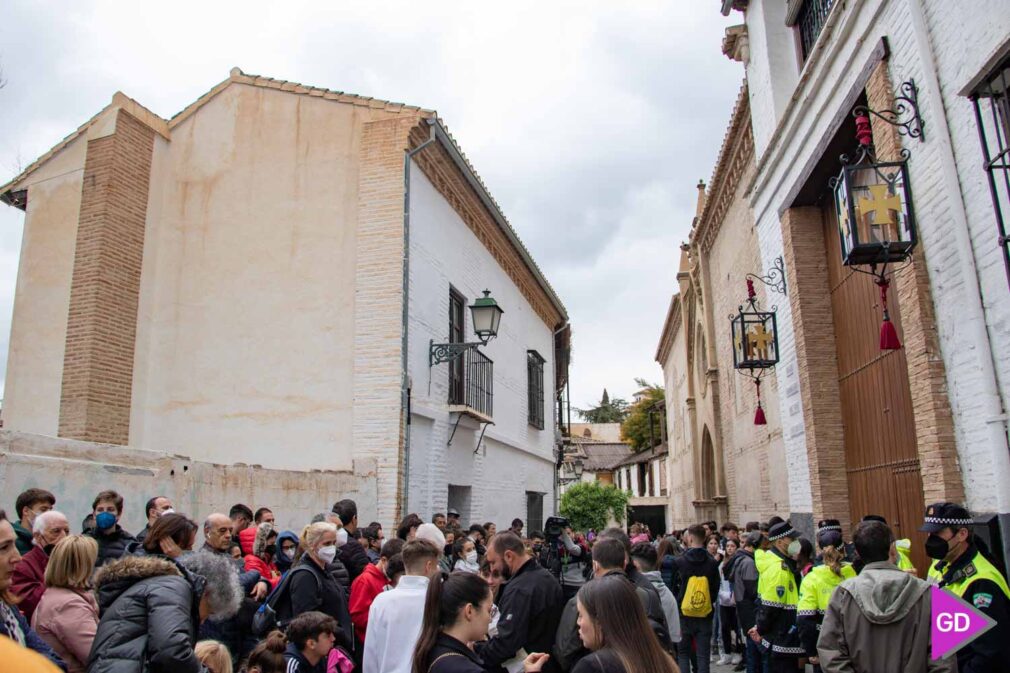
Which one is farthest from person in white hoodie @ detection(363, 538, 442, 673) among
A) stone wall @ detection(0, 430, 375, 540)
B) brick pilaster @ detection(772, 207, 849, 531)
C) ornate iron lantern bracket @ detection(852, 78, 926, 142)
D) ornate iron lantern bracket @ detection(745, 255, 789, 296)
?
ornate iron lantern bracket @ detection(745, 255, 789, 296)

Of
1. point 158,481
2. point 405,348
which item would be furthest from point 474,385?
point 158,481

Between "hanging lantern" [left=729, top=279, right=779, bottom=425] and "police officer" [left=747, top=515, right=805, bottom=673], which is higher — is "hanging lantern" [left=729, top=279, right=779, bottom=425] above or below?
above

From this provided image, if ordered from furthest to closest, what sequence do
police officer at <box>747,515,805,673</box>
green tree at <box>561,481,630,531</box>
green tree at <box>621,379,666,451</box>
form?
green tree at <box>621,379,666,451</box> < green tree at <box>561,481,630,531</box> < police officer at <box>747,515,805,673</box>

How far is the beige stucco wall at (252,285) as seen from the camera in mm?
10641

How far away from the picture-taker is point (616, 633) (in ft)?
8.60

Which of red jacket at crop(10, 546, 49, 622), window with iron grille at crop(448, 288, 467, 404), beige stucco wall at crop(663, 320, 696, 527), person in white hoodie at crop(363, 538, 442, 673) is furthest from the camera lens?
beige stucco wall at crop(663, 320, 696, 527)

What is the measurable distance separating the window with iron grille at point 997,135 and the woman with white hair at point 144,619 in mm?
5053

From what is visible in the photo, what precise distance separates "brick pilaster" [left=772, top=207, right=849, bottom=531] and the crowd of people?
9.67 ft

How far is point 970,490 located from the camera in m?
5.55

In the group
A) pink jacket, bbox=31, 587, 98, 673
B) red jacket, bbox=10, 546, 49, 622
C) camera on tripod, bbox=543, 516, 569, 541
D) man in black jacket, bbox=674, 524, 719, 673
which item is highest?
camera on tripod, bbox=543, 516, 569, 541

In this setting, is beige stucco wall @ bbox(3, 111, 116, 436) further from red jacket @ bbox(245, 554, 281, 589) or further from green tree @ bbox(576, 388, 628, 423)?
green tree @ bbox(576, 388, 628, 423)

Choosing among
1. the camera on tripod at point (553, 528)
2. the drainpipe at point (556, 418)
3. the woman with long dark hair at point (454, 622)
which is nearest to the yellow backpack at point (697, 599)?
the camera on tripod at point (553, 528)
